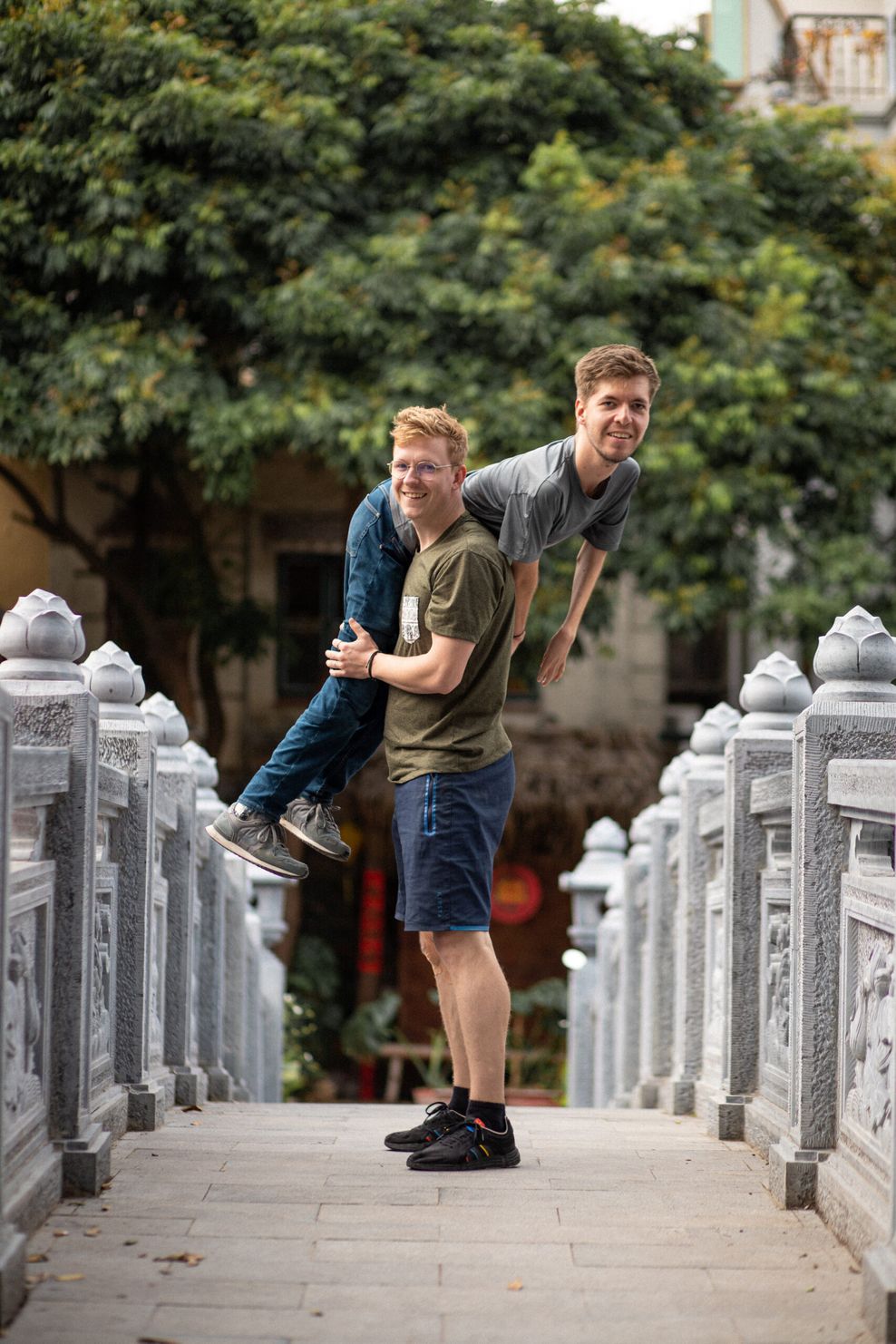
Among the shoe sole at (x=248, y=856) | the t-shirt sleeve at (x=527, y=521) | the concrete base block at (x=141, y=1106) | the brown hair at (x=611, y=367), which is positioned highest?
the brown hair at (x=611, y=367)

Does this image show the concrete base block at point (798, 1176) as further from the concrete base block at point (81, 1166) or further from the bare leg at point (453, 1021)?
the concrete base block at point (81, 1166)

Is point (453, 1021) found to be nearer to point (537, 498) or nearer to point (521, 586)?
point (521, 586)

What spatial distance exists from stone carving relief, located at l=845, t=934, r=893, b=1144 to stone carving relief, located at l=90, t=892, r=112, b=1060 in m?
1.86

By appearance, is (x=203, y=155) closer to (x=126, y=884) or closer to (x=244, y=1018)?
(x=244, y=1018)

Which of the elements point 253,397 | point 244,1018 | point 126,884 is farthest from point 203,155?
point 126,884

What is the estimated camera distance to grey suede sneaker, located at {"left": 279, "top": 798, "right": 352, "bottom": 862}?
4043 mm

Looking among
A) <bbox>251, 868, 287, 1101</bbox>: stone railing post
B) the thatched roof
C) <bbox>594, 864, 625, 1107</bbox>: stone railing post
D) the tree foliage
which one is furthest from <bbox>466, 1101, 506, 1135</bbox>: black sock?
the thatched roof

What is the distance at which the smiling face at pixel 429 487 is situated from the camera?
3783 millimetres

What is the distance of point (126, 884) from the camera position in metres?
4.44

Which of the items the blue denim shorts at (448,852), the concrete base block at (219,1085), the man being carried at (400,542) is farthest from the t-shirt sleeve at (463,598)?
the concrete base block at (219,1085)

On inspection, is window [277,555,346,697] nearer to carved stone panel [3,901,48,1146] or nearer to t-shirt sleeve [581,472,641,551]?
t-shirt sleeve [581,472,641,551]

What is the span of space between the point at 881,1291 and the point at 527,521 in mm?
1921

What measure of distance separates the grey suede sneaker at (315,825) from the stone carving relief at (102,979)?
54 cm

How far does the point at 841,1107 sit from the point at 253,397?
9825 mm
